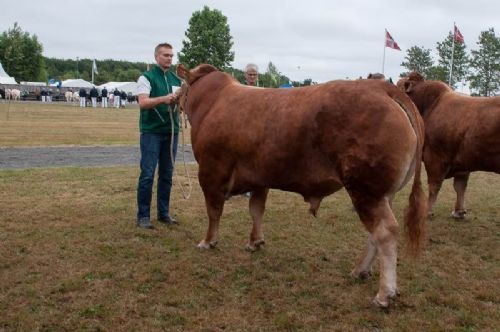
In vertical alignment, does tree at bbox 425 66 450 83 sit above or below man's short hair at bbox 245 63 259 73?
above

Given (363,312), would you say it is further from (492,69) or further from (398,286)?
(492,69)

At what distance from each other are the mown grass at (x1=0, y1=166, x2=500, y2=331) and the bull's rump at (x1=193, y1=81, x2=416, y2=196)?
94cm

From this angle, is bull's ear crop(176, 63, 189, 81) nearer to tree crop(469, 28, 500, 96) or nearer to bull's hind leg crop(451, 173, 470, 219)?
bull's hind leg crop(451, 173, 470, 219)

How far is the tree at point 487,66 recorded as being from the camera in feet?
138

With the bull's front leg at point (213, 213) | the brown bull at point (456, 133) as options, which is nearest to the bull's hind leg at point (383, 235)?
the bull's front leg at point (213, 213)

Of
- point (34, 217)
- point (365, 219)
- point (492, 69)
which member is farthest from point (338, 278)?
point (492, 69)

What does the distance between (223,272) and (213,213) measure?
2.66 feet

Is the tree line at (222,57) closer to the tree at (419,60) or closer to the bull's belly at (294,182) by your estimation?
the tree at (419,60)

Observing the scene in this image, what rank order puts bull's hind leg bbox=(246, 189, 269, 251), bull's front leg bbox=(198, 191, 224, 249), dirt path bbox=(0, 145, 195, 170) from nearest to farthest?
bull's front leg bbox=(198, 191, 224, 249), bull's hind leg bbox=(246, 189, 269, 251), dirt path bbox=(0, 145, 195, 170)

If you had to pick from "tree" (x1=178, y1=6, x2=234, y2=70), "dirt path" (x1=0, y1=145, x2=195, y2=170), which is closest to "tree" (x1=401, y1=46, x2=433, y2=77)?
"tree" (x1=178, y1=6, x2=234, y2=70)

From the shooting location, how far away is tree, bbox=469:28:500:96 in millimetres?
42062

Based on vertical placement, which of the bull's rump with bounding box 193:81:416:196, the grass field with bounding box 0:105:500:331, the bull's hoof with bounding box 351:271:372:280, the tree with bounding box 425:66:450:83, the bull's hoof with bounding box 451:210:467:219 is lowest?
the grass field with bounding box 0:105:500:331

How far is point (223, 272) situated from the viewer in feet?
17.0

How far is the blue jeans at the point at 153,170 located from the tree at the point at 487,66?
40743 millimetres
